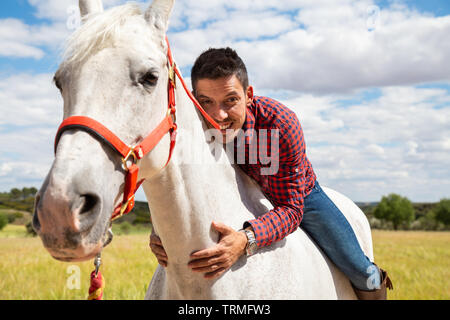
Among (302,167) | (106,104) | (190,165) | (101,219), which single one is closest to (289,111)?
(302,167)

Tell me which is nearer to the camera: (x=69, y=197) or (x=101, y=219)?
(x=69, y=197)

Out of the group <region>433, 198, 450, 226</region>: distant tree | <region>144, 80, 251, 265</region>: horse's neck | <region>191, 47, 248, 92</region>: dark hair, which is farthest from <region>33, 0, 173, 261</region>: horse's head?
<region>433, 198, 450, 226</region>: distant tree

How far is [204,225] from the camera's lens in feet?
9.10

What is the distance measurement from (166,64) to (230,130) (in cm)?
87

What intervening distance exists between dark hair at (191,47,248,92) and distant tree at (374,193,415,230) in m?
90.6

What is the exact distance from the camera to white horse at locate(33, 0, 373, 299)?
1997 mm

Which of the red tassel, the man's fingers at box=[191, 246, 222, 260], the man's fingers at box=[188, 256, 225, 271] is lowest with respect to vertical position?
the red tassel

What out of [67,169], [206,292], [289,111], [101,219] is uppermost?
[289,111]

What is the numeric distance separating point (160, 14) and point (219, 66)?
0.67 metres

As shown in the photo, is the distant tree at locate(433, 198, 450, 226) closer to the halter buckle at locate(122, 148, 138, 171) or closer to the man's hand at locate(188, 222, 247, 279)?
the man's hand at locate(188, 222, 247, 279)

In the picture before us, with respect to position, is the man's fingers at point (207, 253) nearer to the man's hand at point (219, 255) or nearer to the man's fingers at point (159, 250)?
the man's hand at point (219, 255)

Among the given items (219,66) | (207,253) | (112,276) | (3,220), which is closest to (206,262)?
(207,253)

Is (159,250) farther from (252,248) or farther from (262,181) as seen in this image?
Answer: (262,181)
